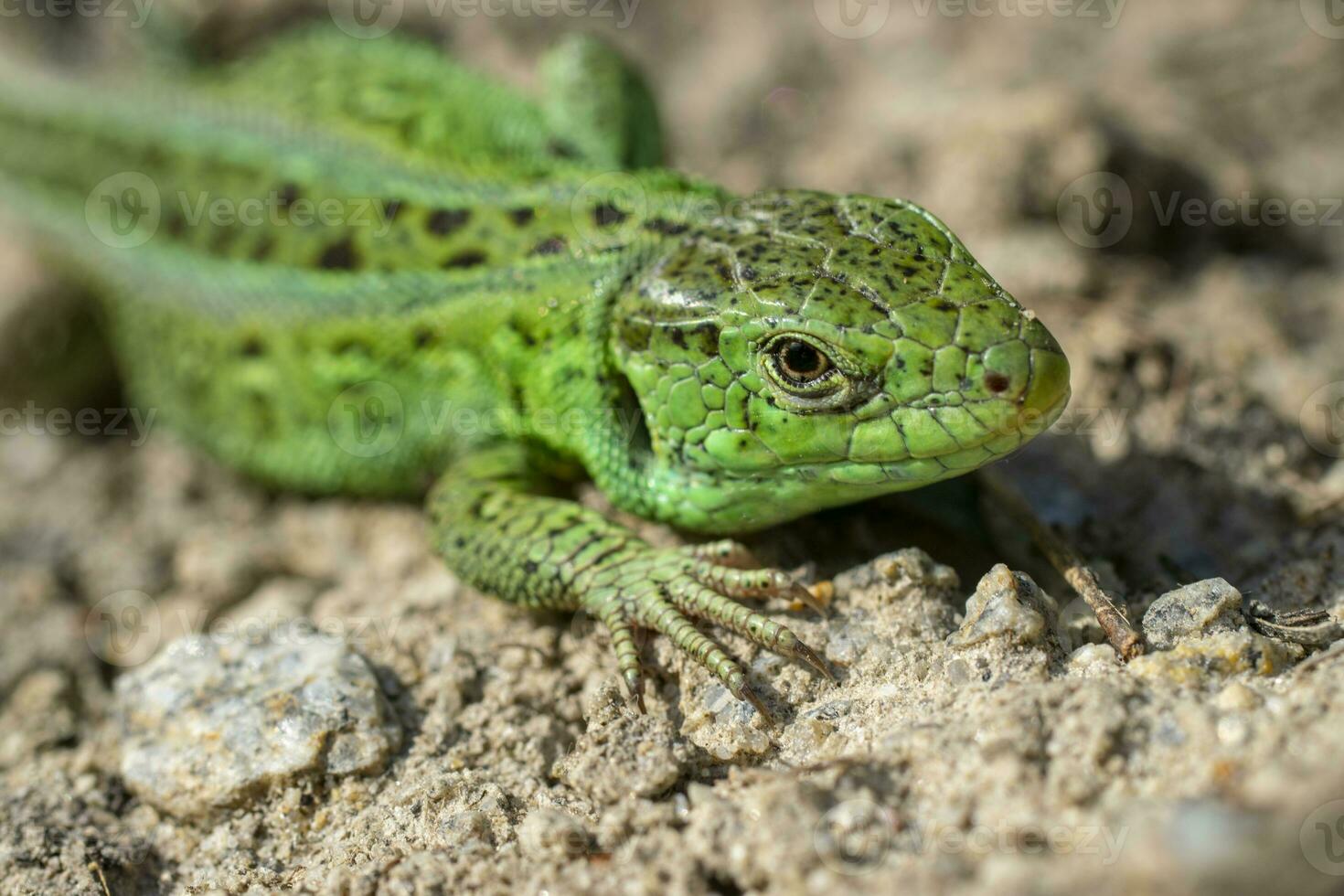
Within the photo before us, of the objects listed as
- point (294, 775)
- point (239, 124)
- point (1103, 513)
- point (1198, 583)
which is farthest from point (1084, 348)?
point (239, 124)

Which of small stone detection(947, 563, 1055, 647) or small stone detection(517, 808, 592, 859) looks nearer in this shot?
small stone detection(517, 808, 592, 859)

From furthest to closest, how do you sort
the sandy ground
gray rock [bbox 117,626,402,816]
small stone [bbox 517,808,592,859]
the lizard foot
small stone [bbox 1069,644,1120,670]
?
gray rock [bbox 117,626,402,816], the lizard foot, small stone [bbox 1069,644,1120,670], small stone [bbox 517,808,592,859], the sandy ground

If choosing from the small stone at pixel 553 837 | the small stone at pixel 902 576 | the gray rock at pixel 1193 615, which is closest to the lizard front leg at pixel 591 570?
the small stone at pixel 902 576

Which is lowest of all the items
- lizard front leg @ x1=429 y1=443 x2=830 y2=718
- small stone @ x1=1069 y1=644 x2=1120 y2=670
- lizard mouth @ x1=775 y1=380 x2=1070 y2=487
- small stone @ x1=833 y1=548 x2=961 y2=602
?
lizard front leg @ x1=429 y1=443 x2=830 y2=718

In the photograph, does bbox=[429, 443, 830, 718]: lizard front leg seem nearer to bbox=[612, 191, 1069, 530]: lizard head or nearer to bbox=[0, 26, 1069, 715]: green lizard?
bbox=[0, 26, 1069, 715]: green lizard

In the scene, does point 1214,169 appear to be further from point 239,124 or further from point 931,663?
point 239,124

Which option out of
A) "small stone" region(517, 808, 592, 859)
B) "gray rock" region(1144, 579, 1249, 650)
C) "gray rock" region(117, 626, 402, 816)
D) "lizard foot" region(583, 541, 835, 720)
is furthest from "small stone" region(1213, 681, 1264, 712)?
"gray rock" region(117, 626, 402, 816)

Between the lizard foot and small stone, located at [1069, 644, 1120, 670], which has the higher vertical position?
small stone, located at [1069, 644, 1120, 670]

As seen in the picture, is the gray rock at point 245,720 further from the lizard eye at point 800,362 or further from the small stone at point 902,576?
the lizard eye at point 800,362
